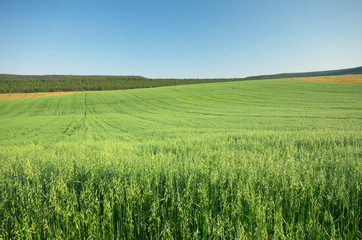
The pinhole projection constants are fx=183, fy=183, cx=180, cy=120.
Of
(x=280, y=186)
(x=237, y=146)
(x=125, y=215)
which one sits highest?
(x=280, y=186)

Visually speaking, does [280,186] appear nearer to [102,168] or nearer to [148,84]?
[102,168]

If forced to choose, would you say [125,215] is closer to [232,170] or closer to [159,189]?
[159,189]

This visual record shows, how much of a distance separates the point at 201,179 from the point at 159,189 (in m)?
0.74

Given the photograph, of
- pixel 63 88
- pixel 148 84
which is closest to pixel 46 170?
pixel 63 88

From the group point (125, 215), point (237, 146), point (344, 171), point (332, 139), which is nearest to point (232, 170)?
point (125, 215)

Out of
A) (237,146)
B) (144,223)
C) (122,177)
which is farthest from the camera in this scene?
(237,146)

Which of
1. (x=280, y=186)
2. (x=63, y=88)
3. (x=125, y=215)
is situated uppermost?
(x=63, y=88)

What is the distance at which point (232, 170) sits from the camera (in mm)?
3293

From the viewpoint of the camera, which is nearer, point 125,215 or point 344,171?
point 125,215

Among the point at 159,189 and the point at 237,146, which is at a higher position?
the point at 159,189

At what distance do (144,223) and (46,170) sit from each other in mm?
2649

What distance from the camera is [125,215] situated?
2.65 m

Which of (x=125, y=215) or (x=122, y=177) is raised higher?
(x=122, y=177)

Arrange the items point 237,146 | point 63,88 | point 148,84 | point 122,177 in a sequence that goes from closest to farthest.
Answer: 1. point 122,177
2. point 237,146
3. point 63,88
4. point 148,84
